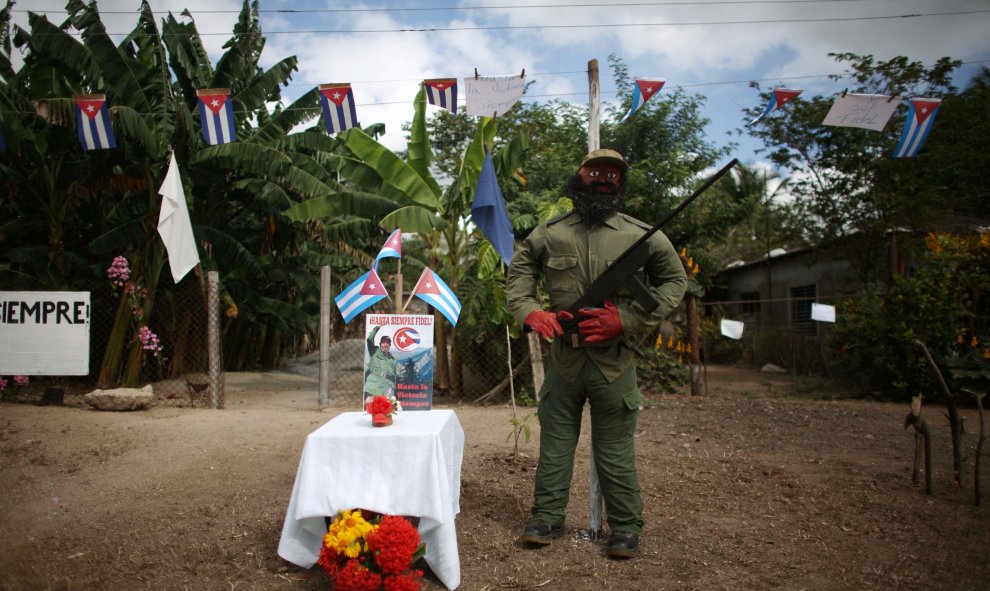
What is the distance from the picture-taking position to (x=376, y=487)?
120 inches

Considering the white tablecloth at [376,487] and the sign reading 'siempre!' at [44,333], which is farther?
the sign reading 'siempre!' at [44,333]

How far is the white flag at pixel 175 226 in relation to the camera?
26.1ft

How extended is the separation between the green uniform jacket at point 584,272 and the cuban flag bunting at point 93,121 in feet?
23.9

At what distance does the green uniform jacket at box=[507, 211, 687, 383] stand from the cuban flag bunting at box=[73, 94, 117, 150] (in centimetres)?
727

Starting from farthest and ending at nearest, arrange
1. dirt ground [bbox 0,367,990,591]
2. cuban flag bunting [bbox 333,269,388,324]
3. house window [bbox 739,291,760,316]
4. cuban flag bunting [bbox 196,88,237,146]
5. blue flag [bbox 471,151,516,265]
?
house window [bbox 739,291,760,316]
cuban flag bunting [bbox 196,88,237,146]
blue flag [bbox 471,151,516,265]
cuban flag bunting [bbox 333,269,388,324]
dirt ground [bbox 0,367,990,591]

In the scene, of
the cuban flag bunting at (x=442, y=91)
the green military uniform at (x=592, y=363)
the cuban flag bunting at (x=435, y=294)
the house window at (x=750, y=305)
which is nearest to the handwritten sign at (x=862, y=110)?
the cuban flag bunting at (x=442, y=91)

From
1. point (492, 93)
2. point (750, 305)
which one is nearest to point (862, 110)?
point (492, 93)

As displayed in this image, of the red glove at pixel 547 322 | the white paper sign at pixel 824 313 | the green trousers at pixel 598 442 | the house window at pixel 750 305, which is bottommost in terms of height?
the green trousers at pixel 598 442

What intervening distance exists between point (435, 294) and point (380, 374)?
2.90 ft

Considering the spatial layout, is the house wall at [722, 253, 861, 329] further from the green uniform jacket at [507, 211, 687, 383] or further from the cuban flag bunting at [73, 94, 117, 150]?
the cuban flag bunting at [73, 94, 117, 150]

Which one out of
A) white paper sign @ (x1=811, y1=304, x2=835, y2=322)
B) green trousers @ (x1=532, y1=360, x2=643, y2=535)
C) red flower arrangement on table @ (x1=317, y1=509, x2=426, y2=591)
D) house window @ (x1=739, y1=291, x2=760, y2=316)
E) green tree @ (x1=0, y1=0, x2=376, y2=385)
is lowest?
red flower arrangement on table @ (x1=317, y1=509, x2=426, y2=591)

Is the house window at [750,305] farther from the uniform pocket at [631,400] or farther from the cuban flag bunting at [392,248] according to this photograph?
the uniform pocket at [631,400]

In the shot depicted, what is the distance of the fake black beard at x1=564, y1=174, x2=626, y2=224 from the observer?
3.55m

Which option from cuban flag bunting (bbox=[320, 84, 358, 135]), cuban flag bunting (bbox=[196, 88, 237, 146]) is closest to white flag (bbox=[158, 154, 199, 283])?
cuban flag bunting (bbox=[196, 88, 237, 146])
